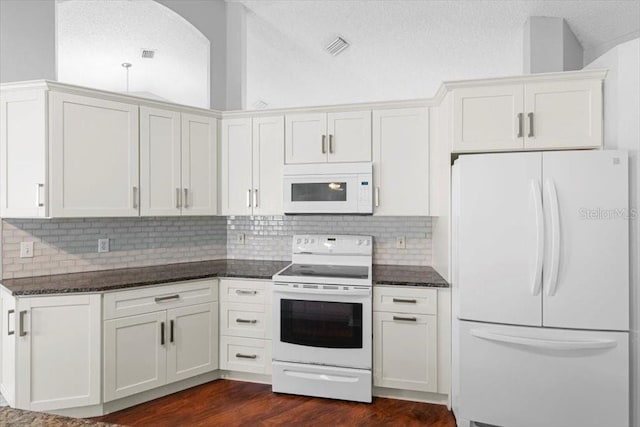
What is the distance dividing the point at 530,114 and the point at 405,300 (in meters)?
1.51

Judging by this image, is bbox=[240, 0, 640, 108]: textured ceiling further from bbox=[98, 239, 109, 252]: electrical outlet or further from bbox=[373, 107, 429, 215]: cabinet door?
bbox=[98, 239, 109, 252]: electrical outlet

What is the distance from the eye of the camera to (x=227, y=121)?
3.39m

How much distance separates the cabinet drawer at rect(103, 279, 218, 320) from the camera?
8.23 ft

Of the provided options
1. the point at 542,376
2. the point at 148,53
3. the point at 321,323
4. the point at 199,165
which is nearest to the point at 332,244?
the point at 321,323

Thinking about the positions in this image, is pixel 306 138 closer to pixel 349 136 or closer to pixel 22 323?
pixel 349 136

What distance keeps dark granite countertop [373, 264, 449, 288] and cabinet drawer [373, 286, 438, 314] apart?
45 millimetres

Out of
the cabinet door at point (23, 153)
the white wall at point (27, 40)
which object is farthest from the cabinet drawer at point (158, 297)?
the white wall at point (27, 40)

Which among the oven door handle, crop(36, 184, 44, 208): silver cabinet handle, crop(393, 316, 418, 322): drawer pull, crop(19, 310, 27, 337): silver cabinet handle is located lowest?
crop(393, 316, 418, 322): drawer pull

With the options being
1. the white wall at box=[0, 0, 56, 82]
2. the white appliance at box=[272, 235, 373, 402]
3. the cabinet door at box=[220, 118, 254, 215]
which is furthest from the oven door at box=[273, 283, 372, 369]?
the white wall at box=[0, 0, 56, 82]

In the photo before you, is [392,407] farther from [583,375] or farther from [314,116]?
[314,116]

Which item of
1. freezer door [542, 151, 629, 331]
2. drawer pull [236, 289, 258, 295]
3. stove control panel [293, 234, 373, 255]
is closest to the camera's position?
freezer door [542, 151, 629, 331]

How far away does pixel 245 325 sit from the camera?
119 inches

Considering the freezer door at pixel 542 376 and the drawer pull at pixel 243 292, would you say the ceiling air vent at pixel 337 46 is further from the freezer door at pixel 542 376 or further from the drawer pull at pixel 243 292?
the freezer door at pixel 542 376

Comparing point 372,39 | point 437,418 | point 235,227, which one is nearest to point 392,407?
point 437,418
